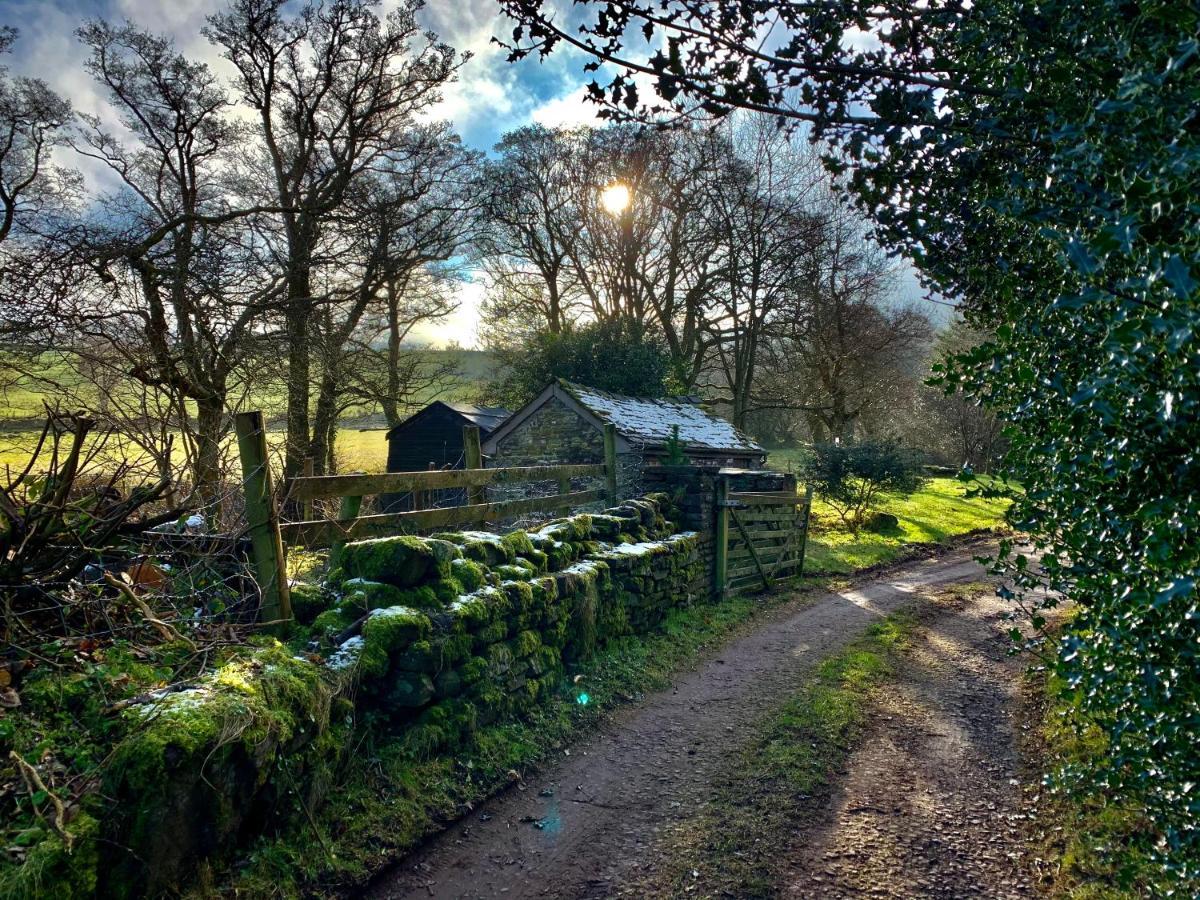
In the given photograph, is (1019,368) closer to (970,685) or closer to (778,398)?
(970,685)

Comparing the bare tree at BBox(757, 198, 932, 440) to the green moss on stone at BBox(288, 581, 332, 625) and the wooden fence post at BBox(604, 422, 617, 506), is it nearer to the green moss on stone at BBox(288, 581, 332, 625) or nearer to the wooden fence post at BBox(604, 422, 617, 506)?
the wooden fence post at BBox(604, 422, 617, 506)

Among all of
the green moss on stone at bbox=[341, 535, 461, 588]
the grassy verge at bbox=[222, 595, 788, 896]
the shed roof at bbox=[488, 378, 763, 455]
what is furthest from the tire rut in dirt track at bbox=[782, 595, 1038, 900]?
the shed roof at bbox=[488, 378, 763, 455]

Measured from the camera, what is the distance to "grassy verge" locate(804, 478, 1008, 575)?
14.5 m

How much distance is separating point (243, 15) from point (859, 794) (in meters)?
18.1

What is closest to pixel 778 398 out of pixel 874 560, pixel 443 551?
pixel 874 560

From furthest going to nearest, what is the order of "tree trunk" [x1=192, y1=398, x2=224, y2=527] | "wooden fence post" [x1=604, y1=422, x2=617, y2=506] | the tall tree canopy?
"wooden fence post" [x1=604, y1=422, x2=617, y2=506], "tree trunk" [x1=192, y1=398, x2=224, y2=527], the tall tree canopy

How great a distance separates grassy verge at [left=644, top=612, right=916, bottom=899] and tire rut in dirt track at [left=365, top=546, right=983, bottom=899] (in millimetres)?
190

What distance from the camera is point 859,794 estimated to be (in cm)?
453

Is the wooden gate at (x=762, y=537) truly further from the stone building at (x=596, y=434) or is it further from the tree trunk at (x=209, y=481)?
the tree trunk at (x=209, y=481)

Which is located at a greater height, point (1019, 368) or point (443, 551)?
point (1019, 368)

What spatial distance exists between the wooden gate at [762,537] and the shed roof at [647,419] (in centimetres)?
315

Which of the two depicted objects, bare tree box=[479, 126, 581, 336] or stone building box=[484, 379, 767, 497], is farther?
bare tree box=[479, 126, 581, 336]

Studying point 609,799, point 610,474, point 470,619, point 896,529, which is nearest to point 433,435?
point 610,474

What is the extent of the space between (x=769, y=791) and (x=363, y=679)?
2932mm
